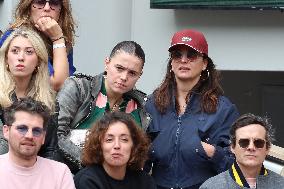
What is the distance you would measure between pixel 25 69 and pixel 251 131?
58.9 inches

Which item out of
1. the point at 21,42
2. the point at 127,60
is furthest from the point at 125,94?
the point at 21,42

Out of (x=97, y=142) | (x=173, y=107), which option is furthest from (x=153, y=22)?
(x=97, y=142)

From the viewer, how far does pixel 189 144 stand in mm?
4898

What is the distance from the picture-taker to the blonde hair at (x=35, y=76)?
480 centimetres

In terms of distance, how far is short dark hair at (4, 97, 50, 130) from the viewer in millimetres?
4457

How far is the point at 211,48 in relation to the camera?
7.37m

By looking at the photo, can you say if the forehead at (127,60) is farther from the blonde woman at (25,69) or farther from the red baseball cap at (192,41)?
the blonde woman at (25,69)

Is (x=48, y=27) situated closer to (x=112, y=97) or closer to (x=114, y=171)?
(x=112, y=97)

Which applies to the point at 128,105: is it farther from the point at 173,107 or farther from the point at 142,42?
the point at 142,42

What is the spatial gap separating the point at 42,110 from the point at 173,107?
1.00 meters

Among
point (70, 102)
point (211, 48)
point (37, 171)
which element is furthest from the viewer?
point (211, 48)

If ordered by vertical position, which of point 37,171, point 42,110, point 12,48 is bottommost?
point 37,171

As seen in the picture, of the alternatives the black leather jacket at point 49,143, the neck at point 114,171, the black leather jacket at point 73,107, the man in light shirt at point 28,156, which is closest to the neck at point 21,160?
the man in light shirt at point 28,156

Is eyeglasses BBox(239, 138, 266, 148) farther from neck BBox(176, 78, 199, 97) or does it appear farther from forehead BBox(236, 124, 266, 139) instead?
neck BBox(176, 78, 199, 97)
